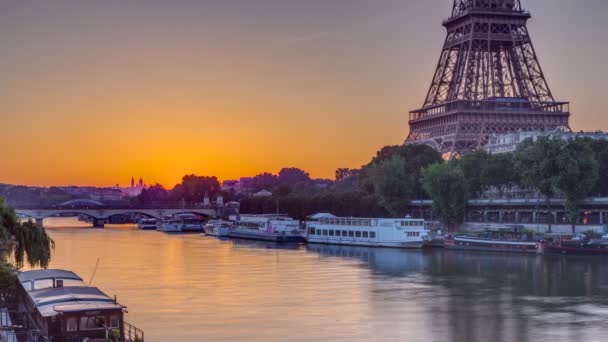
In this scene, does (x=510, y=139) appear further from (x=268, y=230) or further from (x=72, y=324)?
(x=72, y=324)

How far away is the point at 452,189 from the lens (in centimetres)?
8081

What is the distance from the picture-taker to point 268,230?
89.1m

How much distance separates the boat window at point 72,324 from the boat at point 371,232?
50.3m

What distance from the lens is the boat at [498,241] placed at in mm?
63781

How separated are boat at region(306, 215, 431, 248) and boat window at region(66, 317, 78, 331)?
165ft

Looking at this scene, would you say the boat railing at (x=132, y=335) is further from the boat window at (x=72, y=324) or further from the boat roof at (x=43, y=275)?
the boat roof at (x=43, y=275)

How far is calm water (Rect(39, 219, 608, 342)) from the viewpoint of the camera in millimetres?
31047

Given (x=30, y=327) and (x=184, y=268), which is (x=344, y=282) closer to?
(x=184, y=268)

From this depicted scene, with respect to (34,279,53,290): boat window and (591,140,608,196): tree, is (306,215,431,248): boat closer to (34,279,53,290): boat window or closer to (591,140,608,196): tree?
(591,140,608,196): tree

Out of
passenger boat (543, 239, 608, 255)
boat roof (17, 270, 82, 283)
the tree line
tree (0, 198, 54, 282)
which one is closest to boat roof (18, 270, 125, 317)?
tree (0, 198, 54, 282)

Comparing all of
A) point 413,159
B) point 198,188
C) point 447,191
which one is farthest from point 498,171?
point 198,188

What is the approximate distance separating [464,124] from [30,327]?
86.9 meters

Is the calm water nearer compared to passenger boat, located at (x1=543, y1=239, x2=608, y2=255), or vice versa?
the calm water

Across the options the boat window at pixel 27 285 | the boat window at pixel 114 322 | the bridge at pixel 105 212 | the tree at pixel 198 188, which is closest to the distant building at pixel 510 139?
the bridge at pixel 105 212
